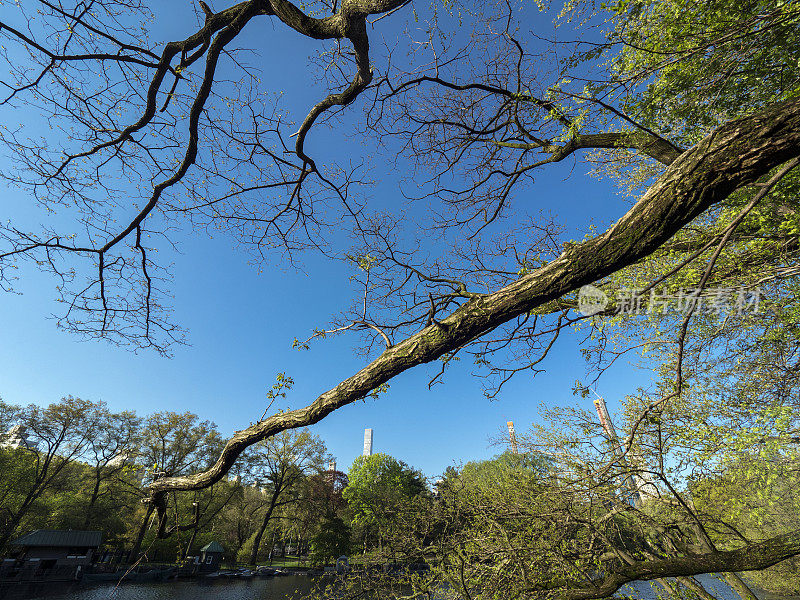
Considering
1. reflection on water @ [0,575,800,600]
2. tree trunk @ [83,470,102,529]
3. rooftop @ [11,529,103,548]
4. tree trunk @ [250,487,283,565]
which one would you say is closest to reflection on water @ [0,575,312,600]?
reflection on water @ [0,575,800,600]

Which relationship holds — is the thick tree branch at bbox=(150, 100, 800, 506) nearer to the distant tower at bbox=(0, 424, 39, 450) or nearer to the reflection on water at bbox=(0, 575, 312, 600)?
the reflection on water at bbox=(0, 575, 312, 600)

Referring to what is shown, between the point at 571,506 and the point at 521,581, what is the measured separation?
986mm

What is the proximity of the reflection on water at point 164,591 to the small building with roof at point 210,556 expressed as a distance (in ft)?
14.5

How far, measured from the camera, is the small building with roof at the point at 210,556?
27758mm

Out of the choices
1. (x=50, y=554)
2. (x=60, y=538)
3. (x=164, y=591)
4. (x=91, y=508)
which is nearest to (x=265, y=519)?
(x=164, y=591)

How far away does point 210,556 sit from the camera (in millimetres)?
28344

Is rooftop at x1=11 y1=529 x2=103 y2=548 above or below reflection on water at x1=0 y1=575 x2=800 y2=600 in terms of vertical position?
above

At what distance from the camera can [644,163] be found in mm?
6445

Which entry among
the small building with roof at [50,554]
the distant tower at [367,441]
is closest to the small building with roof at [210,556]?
the small building with roof at [50,554]

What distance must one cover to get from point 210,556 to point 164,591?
10598 mm

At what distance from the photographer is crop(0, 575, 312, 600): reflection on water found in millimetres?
17234

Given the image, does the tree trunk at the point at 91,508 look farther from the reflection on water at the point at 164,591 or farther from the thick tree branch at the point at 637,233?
the thick tree branch at the point at 637,233

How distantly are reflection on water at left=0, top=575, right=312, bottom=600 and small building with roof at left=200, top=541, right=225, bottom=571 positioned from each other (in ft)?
14.5

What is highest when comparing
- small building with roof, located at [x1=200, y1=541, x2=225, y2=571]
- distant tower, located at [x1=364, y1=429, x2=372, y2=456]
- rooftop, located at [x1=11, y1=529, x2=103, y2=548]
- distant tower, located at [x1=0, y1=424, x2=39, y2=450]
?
distant tower, located at [x1=364, y1=429, x2=372, y2=456]
